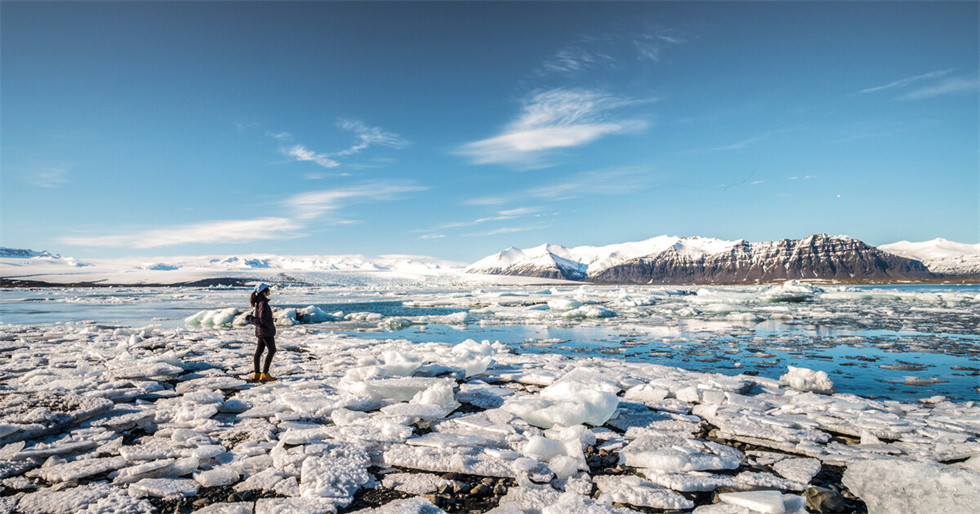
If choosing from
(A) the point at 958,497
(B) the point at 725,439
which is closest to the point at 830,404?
(B) the point at 725,439

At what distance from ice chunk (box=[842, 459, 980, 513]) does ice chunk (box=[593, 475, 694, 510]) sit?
1228 mm

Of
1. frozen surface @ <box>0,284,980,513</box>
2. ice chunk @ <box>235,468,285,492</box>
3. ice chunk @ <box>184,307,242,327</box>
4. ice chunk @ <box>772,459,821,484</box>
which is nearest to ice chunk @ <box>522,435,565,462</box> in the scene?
frozen surface @ <box>0,284,980,513</box>

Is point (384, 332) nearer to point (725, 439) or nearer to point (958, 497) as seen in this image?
point (725, 439)

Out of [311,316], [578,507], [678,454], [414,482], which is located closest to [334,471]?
[414,482]

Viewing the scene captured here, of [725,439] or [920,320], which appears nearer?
[725,439]

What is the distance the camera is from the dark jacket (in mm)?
6762

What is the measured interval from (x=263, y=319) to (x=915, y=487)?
7225 millimetres

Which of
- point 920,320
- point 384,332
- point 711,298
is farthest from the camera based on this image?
point 711,298

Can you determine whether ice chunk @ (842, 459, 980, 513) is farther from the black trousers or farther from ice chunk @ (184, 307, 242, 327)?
ice chunk @ (184, 307, 242, 327)

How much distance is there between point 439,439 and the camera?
4273 millimetres

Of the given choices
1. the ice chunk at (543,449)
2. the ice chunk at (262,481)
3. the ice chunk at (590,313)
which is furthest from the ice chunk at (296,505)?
the ice chunk at (590,313)

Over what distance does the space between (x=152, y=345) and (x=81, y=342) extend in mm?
1767

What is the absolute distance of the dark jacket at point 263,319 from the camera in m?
6.76

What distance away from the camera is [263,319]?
6816mm
